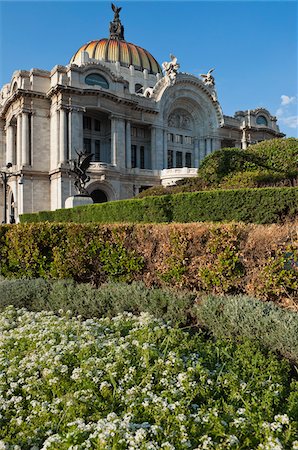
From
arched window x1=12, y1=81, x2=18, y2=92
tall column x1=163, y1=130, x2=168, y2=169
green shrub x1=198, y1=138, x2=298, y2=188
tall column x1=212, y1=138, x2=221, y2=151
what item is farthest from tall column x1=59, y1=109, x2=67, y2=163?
tall column x1=212, y1=138, x2=221, y2=151

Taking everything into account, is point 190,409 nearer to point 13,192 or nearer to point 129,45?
point 13,192

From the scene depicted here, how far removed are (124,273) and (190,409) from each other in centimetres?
467

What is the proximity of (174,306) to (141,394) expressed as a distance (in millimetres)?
2493

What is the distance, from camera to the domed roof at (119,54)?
53634mm

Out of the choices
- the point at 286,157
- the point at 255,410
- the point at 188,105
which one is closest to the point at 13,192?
the point at 188,105

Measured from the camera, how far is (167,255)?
7.04m

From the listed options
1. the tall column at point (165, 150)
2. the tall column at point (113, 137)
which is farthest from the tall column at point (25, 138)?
the tall column at point (165, 150)

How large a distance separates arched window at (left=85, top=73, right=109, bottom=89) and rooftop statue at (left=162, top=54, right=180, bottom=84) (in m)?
9.12

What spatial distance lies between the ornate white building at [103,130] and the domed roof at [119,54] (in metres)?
1.37

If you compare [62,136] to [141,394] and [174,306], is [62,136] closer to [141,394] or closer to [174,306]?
[174,306]

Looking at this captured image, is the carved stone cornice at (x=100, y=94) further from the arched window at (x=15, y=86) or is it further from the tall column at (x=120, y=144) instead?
the arched window at (x=15, y=86)

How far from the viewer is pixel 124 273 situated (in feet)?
25.5

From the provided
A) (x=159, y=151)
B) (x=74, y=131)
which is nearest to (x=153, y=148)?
(x=159, y=151)

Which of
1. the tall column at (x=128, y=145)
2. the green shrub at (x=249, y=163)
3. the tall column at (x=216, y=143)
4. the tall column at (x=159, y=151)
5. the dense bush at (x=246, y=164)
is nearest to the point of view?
the dense bush at (x=246, y=164)
